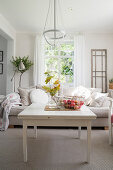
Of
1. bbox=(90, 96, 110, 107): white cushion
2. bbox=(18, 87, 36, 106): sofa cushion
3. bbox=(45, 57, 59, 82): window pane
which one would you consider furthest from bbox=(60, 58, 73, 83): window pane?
bbox=(90, 96, 110, 107): white cushion

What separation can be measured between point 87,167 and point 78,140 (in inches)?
32.0

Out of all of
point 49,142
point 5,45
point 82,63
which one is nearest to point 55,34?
point 49,142

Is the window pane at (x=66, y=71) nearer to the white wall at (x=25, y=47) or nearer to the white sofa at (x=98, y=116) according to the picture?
the white wall at (x=25, y=47)

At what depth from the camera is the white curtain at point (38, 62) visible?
512 centimetres

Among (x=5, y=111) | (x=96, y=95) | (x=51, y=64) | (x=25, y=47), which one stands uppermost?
(x=25, y=47)

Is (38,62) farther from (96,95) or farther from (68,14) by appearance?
(96,95)

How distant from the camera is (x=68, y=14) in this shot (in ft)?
12.7

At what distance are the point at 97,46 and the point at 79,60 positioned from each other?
813mm

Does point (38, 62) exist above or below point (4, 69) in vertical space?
above

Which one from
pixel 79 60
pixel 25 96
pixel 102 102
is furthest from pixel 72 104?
pixel 79 60

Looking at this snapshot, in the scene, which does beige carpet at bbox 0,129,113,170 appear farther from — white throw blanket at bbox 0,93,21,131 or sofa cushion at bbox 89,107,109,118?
sofa cushion at bbox 89,107,109,118

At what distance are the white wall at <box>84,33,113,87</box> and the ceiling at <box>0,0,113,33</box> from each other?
245mm

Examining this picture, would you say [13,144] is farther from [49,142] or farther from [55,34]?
[55,34]

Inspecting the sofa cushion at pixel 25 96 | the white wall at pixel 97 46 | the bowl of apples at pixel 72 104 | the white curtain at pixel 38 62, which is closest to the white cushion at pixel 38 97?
the sofa cushion at pixel 25 96
